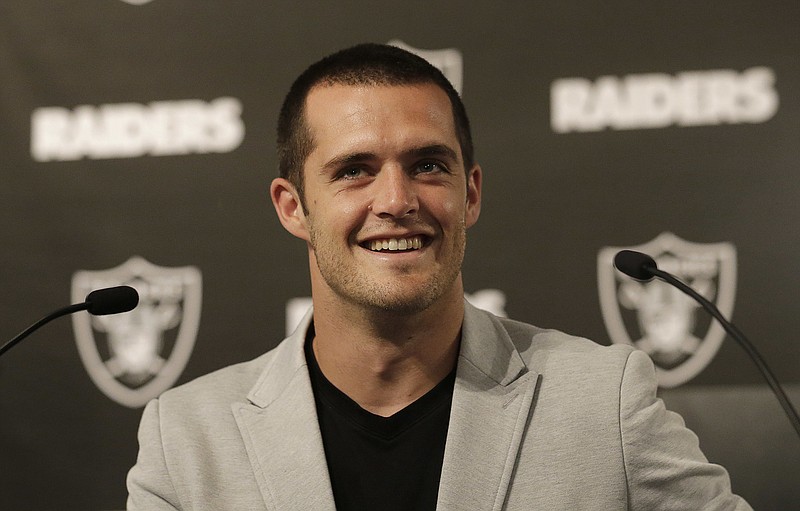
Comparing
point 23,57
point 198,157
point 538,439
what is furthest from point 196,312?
point 538,439

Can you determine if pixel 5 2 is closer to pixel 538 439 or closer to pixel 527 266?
pixel 527 266

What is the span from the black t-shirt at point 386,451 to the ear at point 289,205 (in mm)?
429

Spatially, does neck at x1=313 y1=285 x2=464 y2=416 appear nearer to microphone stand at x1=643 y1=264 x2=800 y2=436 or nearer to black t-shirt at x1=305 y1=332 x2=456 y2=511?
black t-shirt at x1=305 y1=332 x2=456 y2=511

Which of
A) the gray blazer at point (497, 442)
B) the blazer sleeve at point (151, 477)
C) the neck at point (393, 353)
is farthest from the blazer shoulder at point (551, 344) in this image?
the blazer sleeve at point (151, 477)

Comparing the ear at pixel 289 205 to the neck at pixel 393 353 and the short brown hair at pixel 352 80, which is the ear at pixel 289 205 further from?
the neck at pixel 393 353

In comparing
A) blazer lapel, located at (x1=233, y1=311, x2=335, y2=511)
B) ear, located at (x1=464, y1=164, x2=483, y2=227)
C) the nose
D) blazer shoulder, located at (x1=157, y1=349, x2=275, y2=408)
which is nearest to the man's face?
the nose

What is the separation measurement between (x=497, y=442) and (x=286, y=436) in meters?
0.47

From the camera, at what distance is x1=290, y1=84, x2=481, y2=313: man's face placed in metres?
2.02

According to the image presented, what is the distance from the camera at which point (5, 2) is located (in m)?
3.35

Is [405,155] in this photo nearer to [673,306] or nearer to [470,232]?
[470,232]

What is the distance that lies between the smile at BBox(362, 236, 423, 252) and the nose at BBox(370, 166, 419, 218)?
0.06 metres

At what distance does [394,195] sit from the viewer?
6.54ft

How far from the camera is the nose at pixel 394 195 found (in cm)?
199

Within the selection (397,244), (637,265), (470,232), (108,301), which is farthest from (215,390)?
(470,232)
